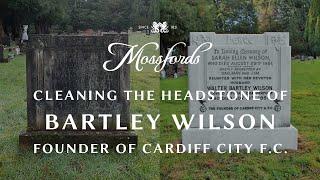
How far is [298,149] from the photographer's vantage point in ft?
15.4

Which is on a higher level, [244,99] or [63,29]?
[63,29]

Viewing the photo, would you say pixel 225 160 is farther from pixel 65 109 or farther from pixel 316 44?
pixel 316 44

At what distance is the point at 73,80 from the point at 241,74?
1.47m

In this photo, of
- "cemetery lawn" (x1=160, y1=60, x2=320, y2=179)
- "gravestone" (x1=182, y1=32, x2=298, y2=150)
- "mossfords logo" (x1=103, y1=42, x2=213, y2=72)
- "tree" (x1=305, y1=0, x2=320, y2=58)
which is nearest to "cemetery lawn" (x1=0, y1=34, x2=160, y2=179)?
"mossfords logo" (x1=103, y1=42, x2=213, y2=72)

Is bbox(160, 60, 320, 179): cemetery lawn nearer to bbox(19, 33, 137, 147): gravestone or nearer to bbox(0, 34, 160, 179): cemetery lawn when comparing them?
bbox(0, 34, 160, 179): cemetery lawn

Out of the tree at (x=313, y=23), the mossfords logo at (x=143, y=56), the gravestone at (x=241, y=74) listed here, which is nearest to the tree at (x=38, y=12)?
the mossfords logo at (x=143, y=56)

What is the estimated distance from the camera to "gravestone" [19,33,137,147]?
14.1 ft

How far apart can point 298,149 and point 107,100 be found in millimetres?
1728

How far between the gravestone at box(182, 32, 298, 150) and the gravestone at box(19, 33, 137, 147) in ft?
2.23

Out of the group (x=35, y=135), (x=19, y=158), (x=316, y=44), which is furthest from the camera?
(x=316, y=44)

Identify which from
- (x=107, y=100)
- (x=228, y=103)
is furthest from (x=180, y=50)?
(x=107, y=100)

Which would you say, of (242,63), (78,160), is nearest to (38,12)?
(78,160)

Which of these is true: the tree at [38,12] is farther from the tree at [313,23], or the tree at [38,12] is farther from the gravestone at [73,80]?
the tree at [313,23]

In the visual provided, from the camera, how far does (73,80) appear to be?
14.2ft
